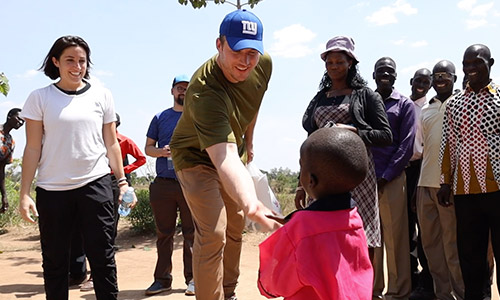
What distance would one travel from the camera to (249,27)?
341 centimetres

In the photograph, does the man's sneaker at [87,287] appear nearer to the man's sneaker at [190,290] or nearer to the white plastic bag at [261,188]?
the man's sneaker at [190,290]

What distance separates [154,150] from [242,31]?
2914 mm

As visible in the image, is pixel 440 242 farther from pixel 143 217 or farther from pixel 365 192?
pixel 143 217

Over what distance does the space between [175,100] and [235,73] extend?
2.54 meters

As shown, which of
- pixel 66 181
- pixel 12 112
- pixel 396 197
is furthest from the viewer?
pixel 12 112

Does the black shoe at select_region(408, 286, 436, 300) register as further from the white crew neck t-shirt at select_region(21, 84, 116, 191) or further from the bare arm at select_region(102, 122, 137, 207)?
the white crew neck t-shirt at select_region(21, 84, 116, 191)

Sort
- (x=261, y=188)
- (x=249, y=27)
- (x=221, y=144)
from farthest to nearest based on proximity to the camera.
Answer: (x=261, y=188) < (x=249, y=27) < (x=221, y=144)

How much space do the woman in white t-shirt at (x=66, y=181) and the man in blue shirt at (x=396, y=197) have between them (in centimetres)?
253

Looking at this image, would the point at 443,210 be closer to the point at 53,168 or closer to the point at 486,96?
the point at 486,96

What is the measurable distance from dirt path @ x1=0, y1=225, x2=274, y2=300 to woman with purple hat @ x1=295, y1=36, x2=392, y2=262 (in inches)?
56.2

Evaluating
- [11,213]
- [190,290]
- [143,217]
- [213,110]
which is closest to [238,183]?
[213,110]

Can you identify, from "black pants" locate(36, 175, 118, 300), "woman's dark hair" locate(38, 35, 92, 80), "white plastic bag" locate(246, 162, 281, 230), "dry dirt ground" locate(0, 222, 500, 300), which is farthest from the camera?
"dry dirt ground" locate(0, 222, 500, 300)

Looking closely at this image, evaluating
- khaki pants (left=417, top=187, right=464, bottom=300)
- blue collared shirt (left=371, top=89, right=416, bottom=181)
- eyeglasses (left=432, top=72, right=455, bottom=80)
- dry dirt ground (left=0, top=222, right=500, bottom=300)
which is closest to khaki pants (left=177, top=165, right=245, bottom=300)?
dry dirt ground (left=0, top=222, right=500, bottom=300)

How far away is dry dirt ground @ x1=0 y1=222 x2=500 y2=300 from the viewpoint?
577 cm
